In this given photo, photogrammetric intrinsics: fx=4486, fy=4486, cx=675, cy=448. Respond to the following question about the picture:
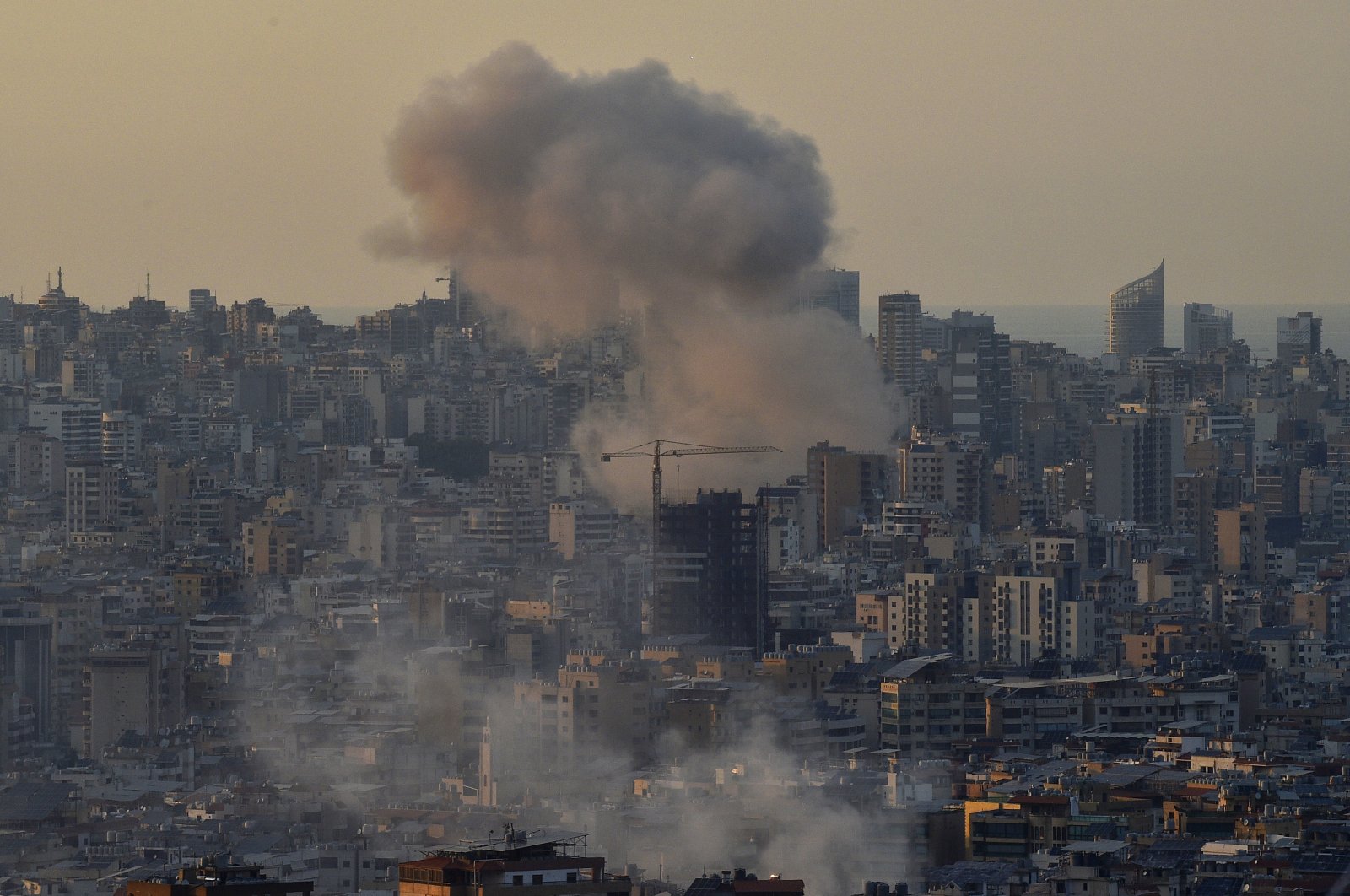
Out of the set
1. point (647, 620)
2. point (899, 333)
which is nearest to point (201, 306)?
point (899, 333)

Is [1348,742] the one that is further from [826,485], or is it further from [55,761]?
[826,485]

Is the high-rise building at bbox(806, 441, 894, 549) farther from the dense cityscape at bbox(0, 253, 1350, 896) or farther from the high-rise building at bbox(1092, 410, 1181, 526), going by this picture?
the high-rise building at bbox(1092, 410, 1181, 526)

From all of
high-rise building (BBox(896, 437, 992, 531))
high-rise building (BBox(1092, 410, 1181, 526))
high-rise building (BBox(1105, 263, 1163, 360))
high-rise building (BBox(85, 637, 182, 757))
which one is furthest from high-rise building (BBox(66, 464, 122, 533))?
high-rise building (BBox(1105, 263, 1163, 360))

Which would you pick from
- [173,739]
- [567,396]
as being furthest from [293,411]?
[173,739]

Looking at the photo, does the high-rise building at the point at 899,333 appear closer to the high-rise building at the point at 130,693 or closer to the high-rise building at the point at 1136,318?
the high-rise building at the point at 1136,318

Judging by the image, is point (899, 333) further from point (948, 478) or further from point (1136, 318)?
point (948, 478)

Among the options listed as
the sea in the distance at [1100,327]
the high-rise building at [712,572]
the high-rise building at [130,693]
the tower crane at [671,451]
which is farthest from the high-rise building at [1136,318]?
the high-rise building at [130,693]
